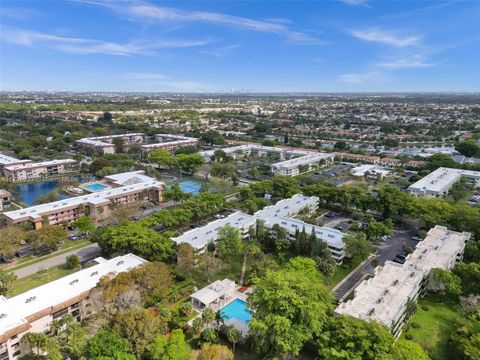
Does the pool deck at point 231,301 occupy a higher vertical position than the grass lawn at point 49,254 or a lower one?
higher

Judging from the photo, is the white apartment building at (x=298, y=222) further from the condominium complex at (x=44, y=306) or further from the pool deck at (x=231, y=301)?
the condominium complex at (x=44, y=306)

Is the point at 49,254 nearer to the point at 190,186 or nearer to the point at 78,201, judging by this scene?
the point at 78,201

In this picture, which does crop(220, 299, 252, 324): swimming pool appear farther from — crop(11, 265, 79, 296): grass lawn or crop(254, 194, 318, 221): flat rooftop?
crop(11, 265, 79, 296): grass lawn

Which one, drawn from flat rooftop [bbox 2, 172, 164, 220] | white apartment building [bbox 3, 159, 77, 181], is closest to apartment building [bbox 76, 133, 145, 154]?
white apartment building [bbox 3, 159, 77, 181]

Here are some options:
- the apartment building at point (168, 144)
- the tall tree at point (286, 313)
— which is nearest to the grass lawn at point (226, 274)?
the tall tree at point (286, 313)

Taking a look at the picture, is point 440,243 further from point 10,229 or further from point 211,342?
point 10,229

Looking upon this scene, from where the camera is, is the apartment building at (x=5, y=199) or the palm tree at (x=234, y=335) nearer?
the palm tree at (x=234, y=335)

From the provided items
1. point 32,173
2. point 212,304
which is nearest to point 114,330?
point 212,304
